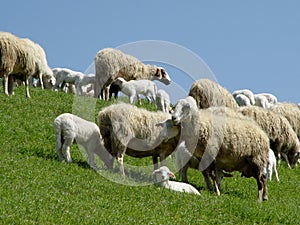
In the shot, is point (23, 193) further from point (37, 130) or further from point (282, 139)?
point (282, 139)

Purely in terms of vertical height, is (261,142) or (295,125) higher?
(261,142)

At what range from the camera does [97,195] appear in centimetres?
1197

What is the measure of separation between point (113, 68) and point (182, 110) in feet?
39.2

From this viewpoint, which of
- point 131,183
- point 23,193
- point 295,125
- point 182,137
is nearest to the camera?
point 23,193

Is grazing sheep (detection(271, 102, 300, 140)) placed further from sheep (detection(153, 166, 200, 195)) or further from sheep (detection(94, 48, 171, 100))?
sheep (detection(153, 166, 200, 195))

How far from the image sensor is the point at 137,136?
15.4 m

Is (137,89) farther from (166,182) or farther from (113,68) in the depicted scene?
(166,182)

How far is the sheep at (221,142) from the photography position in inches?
570

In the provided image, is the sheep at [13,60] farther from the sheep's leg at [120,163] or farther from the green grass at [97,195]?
the sheep's leg at [120,163]

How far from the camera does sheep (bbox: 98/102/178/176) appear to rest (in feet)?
50.0

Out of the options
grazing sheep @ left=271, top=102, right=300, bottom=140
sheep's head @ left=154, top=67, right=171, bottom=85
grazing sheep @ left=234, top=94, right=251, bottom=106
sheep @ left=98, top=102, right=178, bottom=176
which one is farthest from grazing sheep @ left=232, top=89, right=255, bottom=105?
sheep @ left=98, top=102, right=178, bottom=176

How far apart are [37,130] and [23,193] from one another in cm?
667

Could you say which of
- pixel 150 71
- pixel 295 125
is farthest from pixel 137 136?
pixel 150 71

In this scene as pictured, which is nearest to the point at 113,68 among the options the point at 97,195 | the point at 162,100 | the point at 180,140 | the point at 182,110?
the point at 162,100
